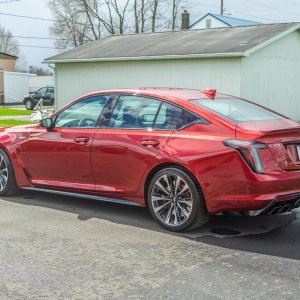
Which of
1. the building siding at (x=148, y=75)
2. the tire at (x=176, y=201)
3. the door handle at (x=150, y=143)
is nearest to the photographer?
the tire at (x=176, y=201)

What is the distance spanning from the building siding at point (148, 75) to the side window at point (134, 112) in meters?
11.0

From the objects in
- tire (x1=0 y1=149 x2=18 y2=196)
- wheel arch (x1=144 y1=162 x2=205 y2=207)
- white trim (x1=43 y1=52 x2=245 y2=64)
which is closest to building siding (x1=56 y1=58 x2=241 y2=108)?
white trim (x1=43 y1=52 x2=245 y2=64)

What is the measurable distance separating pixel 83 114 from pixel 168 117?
48.9 inches

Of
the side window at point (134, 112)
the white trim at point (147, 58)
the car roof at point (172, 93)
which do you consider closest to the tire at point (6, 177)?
the side window at point (134, 112)

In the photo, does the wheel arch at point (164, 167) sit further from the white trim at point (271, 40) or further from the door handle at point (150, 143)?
the white trim at point (271, 40)

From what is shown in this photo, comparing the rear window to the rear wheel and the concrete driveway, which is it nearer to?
the concrete driveway

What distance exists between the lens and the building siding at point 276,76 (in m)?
16.9

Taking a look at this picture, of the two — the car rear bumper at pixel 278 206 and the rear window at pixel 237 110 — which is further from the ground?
the rear window at pixel 237 110

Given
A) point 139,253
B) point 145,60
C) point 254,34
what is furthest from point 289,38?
point 139,253

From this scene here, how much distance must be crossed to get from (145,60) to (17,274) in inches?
603

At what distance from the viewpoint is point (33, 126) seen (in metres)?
6.59

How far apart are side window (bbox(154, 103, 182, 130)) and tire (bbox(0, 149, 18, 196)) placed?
95.3 inches

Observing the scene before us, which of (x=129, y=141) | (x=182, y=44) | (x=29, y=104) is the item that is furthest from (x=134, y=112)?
(x=29, y=104)

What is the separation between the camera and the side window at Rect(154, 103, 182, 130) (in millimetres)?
5359
